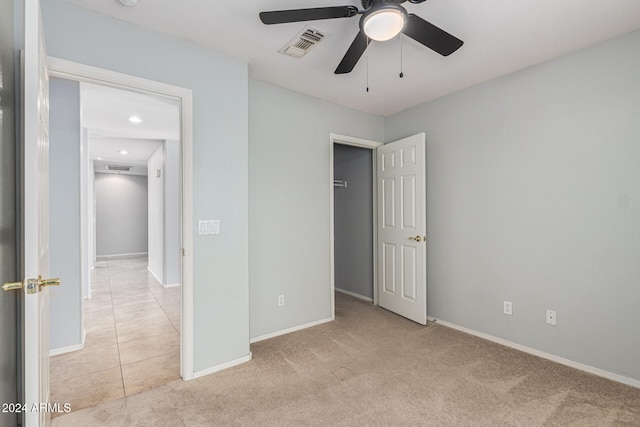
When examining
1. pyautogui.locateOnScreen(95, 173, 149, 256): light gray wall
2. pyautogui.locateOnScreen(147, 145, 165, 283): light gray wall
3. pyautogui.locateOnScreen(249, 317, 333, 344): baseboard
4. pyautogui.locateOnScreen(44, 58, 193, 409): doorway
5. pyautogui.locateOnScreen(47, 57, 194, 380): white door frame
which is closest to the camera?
pyautogui.locateOnScreen(44, 58, 193, 409): doorway

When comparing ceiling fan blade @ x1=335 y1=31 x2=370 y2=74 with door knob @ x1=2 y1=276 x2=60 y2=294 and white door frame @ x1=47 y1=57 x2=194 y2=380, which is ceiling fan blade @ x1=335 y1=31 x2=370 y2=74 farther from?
door knob @ x1=2 y1=276 x2=60 y2=294

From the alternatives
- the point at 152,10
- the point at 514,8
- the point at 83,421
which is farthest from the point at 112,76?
the point at 514,8

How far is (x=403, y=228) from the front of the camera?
3.48 m

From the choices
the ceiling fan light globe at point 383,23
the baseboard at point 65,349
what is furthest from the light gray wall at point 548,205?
the baseboard at point 65,349

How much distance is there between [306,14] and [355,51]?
1.48 ft

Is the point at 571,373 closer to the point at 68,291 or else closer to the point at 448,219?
the point at 448,219

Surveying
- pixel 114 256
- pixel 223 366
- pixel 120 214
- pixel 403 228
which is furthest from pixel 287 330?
pixel 120 214

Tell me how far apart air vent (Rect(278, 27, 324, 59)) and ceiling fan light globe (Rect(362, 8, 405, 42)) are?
2.25 ft

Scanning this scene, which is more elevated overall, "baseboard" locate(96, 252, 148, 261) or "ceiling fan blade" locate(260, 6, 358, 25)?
"ceiling fan blade" locate(260, 6, 358, 25)

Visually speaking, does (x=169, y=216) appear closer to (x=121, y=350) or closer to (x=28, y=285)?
(x=121, y=350)

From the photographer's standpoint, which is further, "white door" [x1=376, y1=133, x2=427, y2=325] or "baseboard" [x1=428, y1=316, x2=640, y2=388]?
"white door" [x1=376, y1=133, x2=427, y2=325]

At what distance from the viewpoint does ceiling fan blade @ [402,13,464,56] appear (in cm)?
161

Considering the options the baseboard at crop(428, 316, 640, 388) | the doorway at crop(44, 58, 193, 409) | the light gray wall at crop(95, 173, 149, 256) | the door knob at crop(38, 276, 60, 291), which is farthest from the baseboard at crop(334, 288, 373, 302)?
the light gray wall at crop(95, 173, 149, 256)

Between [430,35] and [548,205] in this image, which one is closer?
[430,35]
